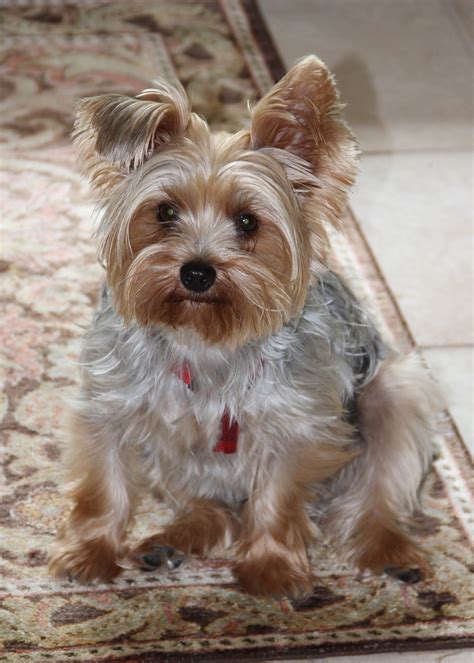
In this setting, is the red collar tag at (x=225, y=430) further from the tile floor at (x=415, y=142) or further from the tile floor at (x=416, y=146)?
the tile floor at (x=415, y=142)

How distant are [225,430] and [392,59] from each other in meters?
2.85

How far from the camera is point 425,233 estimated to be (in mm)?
3754

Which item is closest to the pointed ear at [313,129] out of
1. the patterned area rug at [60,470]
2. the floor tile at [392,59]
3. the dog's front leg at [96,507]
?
the dog's front leg at [96,507]

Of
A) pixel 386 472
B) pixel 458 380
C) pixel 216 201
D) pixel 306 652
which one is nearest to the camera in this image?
pixel 216 201

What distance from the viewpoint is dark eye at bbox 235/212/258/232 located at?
217 centimetres

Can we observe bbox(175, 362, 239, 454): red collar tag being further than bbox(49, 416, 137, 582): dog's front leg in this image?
No

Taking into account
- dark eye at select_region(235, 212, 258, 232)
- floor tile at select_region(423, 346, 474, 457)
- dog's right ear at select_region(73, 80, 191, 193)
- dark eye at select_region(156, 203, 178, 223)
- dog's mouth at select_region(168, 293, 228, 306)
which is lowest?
floor tile at select_region(423, 346, 474, 457)

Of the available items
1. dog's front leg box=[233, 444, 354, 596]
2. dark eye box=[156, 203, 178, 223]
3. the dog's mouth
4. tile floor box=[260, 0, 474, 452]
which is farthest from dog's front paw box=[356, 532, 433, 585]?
dark eye box=[156, 203, 178, 223]

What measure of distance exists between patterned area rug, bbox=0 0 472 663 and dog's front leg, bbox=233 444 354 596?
4 cm

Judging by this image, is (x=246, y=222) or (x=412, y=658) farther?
(x=412, y=658)

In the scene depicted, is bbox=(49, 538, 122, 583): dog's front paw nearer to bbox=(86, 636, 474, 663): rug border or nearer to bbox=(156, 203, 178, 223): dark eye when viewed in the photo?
bbox=(86, 636, 474, 663): rug border

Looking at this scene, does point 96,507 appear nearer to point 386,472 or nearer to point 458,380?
point 386,472

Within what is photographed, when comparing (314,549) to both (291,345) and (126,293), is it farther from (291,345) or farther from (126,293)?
(126,293)

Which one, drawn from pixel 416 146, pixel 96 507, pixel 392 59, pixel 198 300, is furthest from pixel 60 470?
pixel 392 59
